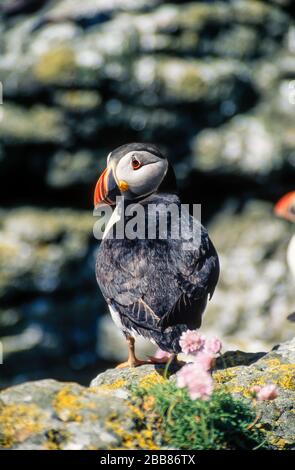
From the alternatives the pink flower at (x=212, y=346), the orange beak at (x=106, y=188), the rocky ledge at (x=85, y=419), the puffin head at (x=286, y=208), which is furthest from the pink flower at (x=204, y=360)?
the puffin head at (x=286, y=208)

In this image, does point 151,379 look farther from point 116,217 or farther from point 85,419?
point 116,217

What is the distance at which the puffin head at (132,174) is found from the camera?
193 inches

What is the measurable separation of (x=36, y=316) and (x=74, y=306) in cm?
57

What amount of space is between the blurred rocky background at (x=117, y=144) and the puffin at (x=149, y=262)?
6329 mm

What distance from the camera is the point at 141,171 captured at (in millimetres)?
4945

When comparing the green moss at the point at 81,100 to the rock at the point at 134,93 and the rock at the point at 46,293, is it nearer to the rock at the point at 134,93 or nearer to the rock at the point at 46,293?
the rock at the point at 134,93

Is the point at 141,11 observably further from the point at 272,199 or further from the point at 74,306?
the point at 74,306

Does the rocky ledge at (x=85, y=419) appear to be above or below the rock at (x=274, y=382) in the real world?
below

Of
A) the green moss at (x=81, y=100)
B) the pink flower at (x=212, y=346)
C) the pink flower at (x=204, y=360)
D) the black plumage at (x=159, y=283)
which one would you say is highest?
the green moss at (x=81, y=100)

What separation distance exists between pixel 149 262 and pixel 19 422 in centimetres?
143

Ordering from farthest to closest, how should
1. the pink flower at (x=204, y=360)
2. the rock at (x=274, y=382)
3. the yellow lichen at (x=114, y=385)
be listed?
the yellow lichen at (x=114, y=385)
the rock at (x=274, y=382)
the pink flower at (x=204, y=360)

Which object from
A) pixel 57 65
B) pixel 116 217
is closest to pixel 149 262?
pixel 116 217

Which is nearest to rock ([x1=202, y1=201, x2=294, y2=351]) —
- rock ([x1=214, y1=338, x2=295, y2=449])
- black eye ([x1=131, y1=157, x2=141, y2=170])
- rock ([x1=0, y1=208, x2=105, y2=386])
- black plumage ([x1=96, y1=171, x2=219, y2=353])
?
rock ([x1=0, y1=208, x2=105, y2=386])

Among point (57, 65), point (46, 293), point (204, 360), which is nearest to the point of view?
point (204, 360)
